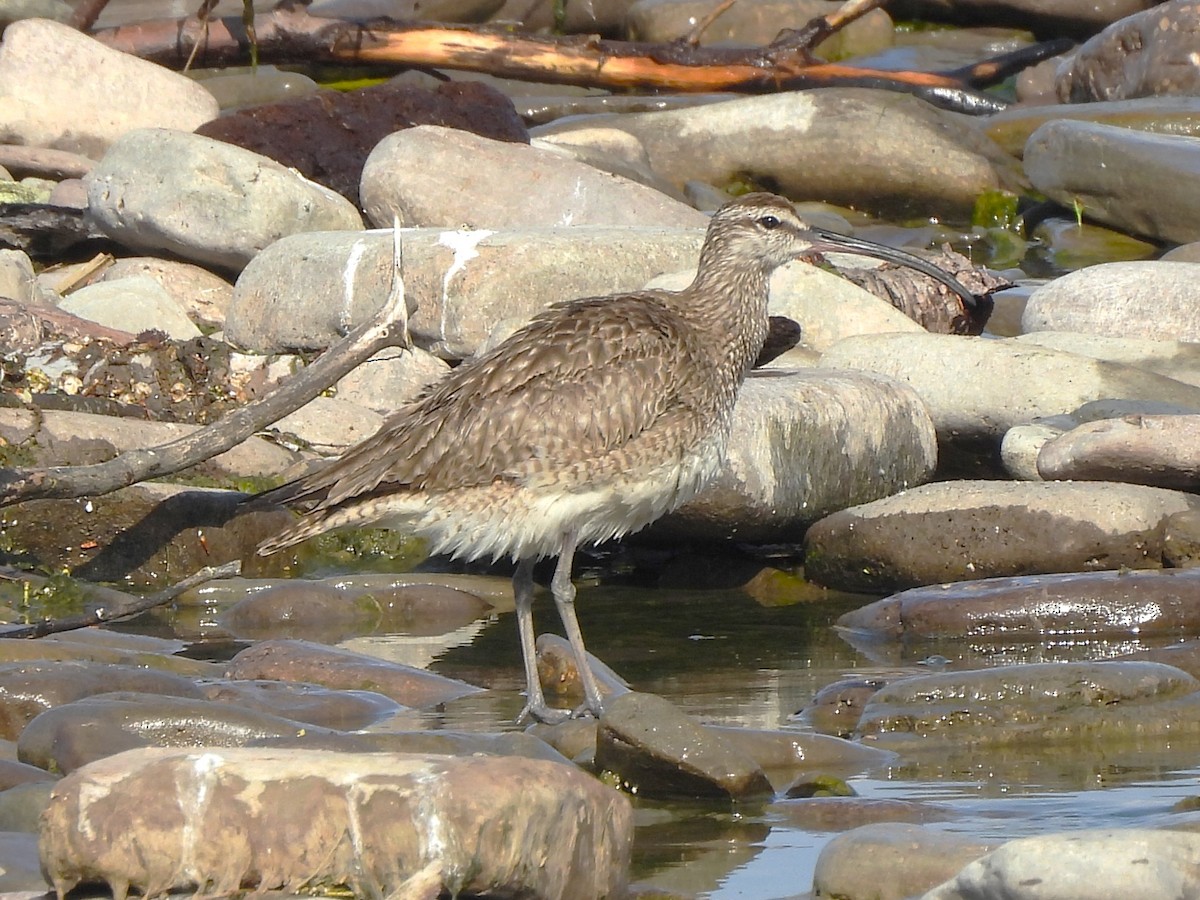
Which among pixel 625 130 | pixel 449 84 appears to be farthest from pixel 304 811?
pixel 625 130

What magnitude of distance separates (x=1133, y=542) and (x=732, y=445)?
6.46ft

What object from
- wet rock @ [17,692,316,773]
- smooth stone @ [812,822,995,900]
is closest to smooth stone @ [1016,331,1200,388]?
wet rock @ [17,692,316,773]

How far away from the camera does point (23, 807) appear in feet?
17.1

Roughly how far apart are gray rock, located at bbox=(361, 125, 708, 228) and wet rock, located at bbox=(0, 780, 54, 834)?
8619 mm

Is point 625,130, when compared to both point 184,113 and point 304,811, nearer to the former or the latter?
point 184,113

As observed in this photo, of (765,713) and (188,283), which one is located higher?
(765,713)

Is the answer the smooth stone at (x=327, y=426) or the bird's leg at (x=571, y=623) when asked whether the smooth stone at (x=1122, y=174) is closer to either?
the smooth stone at (x=327, y=426)

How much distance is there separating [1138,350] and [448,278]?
4.19m

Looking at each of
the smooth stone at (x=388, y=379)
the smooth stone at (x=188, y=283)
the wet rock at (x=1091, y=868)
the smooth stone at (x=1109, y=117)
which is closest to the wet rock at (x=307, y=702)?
the wet rock at (x=1091, y=868)

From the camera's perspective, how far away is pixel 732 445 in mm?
9578

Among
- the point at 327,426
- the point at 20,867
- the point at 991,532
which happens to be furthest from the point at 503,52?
the point at 20,867

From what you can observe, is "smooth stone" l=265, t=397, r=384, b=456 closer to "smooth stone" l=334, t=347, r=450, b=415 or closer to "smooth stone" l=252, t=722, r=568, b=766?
"smooth stone" l=334, t=347, r=450, b=415

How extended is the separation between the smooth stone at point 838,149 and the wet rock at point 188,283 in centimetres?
540

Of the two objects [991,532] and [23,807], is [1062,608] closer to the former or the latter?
[991,532]
